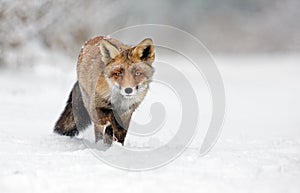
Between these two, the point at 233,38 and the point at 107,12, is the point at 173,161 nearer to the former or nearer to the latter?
the point at 107,12

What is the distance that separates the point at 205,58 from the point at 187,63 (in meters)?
0.85

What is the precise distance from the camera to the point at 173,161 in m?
5.67

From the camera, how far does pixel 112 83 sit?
644 centimetres

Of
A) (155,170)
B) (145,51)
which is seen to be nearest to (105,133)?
(145,51)

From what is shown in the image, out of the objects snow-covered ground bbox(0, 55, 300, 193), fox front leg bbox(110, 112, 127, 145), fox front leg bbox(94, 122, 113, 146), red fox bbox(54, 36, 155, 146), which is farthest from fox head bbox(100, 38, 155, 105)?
snow-covered ground bbox(0, 55, 300, 193)

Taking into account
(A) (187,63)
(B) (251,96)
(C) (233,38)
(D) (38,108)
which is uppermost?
(C) (233,38)

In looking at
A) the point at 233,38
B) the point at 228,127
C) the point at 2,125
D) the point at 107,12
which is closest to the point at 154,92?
the point at 107,12

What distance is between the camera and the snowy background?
507 cm

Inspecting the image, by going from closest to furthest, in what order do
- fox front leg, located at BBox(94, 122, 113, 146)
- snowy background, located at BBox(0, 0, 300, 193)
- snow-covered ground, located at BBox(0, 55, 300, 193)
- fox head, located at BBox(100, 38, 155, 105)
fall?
snow-covered ground, located at BBox(0, 55, 300, 193) < snowy background, located at BBox(0, 0, 300, 193) < fox head, located at BBox(100, 38, 155, 105) < fox front leg, located at BBox(94, 122, 113, 146)

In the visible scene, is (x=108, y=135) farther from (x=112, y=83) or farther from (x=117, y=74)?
(x=117, y=74)

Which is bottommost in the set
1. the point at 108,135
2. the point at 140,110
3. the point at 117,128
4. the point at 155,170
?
the point at 155,170

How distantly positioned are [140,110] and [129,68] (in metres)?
5.01

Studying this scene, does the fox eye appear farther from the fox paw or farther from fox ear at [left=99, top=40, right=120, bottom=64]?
the fox paw

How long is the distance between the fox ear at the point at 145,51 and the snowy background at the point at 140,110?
1.16 meters
